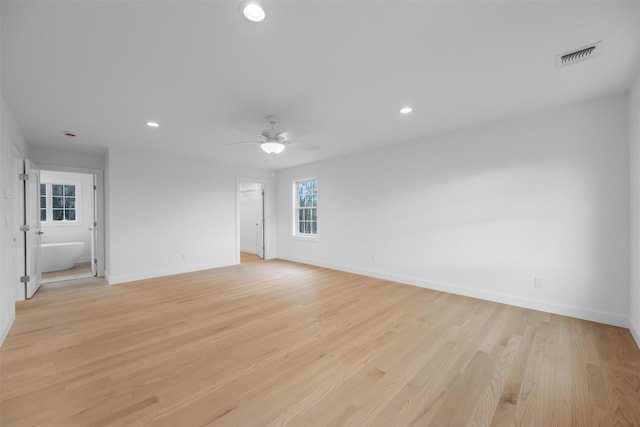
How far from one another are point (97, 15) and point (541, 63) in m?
3.29

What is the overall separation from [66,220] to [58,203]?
459 millimetres

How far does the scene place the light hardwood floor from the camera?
5.14 ft

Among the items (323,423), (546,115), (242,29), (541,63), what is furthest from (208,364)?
(546,115)

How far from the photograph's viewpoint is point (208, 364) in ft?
6.80

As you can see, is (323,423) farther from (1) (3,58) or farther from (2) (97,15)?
(1) (3,58)

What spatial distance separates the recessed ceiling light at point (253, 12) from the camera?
1.49 meters

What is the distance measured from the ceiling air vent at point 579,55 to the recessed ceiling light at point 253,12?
2.33 metres

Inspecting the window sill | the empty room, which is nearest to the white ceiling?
the empty room

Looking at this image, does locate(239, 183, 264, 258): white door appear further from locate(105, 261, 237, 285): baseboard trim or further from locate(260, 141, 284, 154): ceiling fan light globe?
locate(260, 141, 284, 154): ceiling fan light globe

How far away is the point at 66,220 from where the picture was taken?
645 cm

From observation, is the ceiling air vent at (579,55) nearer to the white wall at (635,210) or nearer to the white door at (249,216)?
the white wall at (635,210)

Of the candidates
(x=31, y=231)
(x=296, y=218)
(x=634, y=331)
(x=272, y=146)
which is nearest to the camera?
(x=634, y=331)

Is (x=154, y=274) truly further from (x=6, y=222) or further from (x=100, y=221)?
(x=6, y=222)

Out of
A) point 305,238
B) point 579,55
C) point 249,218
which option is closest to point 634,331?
point 579,55
